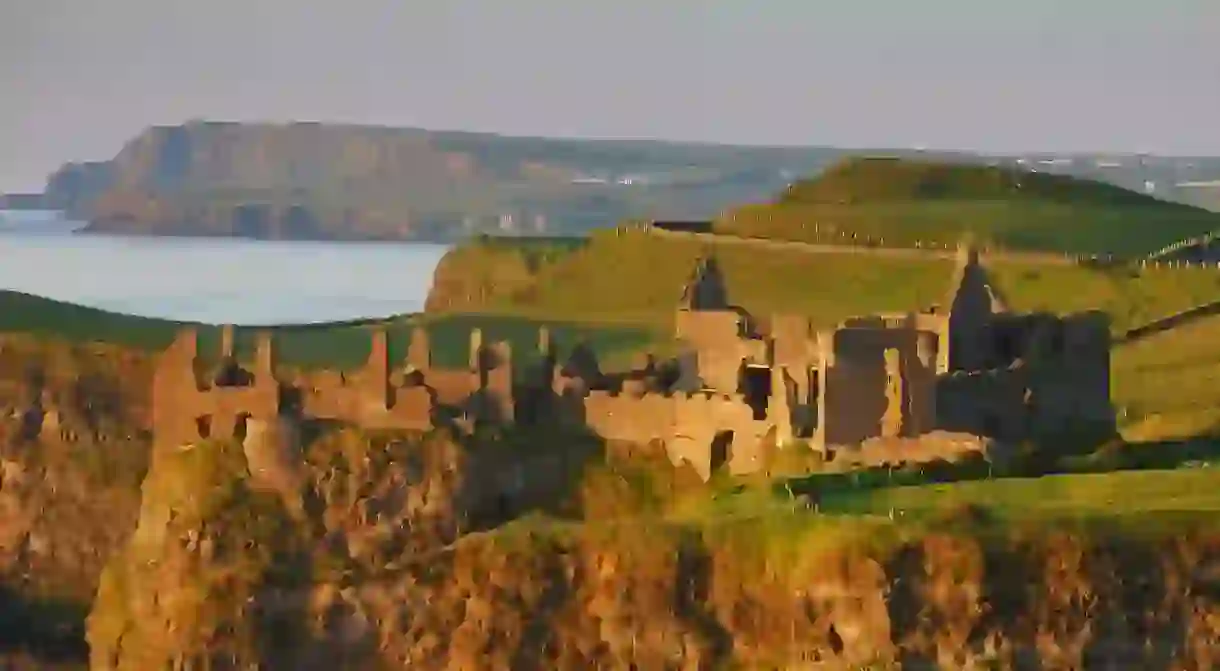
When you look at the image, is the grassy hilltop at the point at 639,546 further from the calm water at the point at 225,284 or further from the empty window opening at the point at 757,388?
the calm water at the point at 225,284

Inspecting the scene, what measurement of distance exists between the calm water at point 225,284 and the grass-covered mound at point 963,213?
15.2 m

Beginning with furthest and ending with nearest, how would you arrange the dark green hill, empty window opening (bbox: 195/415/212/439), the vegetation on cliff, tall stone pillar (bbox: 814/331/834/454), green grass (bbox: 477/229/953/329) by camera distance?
the dark green hill, green grass (bbox: 477/229/953/329), the vegetation on cliff, empty window opening (bbox: 195/415/212/439), tall stone pillar (bbox: 814/331/834/454)

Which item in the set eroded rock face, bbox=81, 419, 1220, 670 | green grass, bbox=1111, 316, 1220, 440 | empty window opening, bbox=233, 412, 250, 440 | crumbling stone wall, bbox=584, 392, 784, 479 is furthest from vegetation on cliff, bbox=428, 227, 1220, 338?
eroded rock face, bbox=81, 419, 1220, 670

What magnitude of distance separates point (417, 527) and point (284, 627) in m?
4.16

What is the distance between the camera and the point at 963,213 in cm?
12681

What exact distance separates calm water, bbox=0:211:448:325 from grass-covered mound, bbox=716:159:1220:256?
1522 cm

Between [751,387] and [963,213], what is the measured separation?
203 feet

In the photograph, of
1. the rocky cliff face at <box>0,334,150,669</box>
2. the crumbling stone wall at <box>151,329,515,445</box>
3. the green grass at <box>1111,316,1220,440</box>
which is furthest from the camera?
the rocky cliff face at <box>0,334,150,669</box>

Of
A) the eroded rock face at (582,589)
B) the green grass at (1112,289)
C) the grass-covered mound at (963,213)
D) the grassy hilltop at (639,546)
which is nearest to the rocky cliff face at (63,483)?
the grassy hilltop at (639,546)

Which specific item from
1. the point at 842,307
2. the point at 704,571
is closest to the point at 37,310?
the point at 842,307

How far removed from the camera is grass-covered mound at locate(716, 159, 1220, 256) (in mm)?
116562

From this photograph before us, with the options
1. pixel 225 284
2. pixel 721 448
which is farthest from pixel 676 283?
pixel 225 284

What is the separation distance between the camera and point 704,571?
180ft

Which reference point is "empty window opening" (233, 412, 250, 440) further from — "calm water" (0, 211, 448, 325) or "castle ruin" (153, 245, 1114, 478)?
"calm water" (0, 211, 448, 325)
